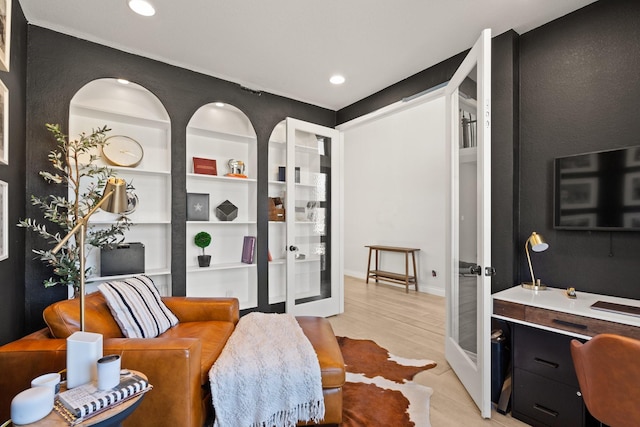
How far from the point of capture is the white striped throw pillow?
6.08 ft

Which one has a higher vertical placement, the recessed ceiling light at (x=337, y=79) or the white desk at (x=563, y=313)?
the recessed ceiling light at (x=337, y=79)

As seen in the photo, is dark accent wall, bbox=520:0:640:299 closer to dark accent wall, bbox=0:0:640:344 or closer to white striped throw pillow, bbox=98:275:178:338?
dark accent wall, bbox=0:0:640:344

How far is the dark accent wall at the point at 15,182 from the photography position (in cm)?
185

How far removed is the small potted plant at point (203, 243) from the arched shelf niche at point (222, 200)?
5 centimetres

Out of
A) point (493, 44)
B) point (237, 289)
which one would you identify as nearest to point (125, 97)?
point (237, 289)

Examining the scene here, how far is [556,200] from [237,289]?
3111 mm

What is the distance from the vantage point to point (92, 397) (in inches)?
44.7

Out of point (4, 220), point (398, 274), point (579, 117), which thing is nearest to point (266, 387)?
point (4, 220)

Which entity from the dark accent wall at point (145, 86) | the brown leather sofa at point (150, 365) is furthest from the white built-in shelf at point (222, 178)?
the brown leather sofa at point (150, 365)

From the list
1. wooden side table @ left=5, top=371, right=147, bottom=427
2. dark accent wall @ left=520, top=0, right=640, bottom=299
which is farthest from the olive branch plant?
dark accent wall @ left=520, top=0, right=640, bottom=299

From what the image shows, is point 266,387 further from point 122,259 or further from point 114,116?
point 114,116

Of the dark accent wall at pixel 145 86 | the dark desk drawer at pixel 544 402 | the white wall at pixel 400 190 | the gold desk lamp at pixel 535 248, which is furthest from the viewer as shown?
the white wall at pixel 400 190

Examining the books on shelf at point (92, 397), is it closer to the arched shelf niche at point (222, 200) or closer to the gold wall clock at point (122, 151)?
the arched shelf niche at point (222, 200)

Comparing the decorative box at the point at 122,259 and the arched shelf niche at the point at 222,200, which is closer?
the decorative box at the point at 122,259
